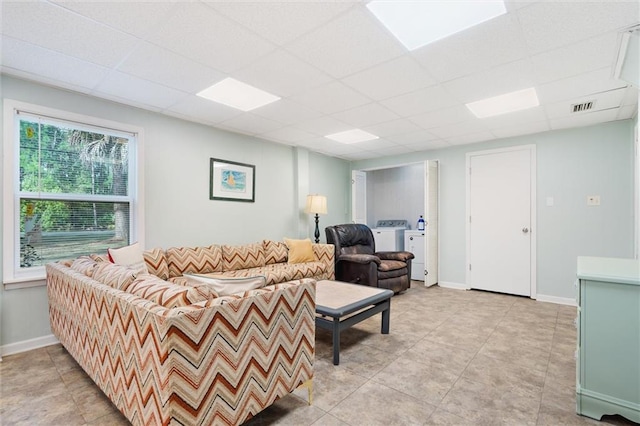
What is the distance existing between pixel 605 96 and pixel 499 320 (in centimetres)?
256

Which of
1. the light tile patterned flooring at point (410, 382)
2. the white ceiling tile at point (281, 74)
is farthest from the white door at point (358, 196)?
the white ceiling tile at point (281, 74)

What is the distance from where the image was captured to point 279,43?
6.94 feet

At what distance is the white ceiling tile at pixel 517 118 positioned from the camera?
11.3 feet

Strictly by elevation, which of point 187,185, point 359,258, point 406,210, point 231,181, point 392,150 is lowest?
point 359,258

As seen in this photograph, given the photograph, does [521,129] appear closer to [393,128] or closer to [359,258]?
[393,128]

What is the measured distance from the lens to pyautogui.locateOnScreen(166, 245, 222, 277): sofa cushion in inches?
134

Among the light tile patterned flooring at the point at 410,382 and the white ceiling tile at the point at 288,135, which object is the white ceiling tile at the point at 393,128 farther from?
the light tile patterned flooring at the point at 410,382

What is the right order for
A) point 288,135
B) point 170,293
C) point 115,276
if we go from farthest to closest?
point 288,135 < point 115,276 < point 170,293

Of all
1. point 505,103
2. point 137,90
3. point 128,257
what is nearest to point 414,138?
point 505,103

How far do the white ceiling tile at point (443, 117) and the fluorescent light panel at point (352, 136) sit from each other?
0.81 metres

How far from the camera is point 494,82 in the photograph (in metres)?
2.72

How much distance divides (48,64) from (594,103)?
5.17 meters

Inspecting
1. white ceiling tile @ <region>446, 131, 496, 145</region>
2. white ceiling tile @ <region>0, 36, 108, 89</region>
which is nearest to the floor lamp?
white ceiling tile @ <region>446, 131, 496, 145</region>

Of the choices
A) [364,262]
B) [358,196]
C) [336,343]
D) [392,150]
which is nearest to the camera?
[336,343]
